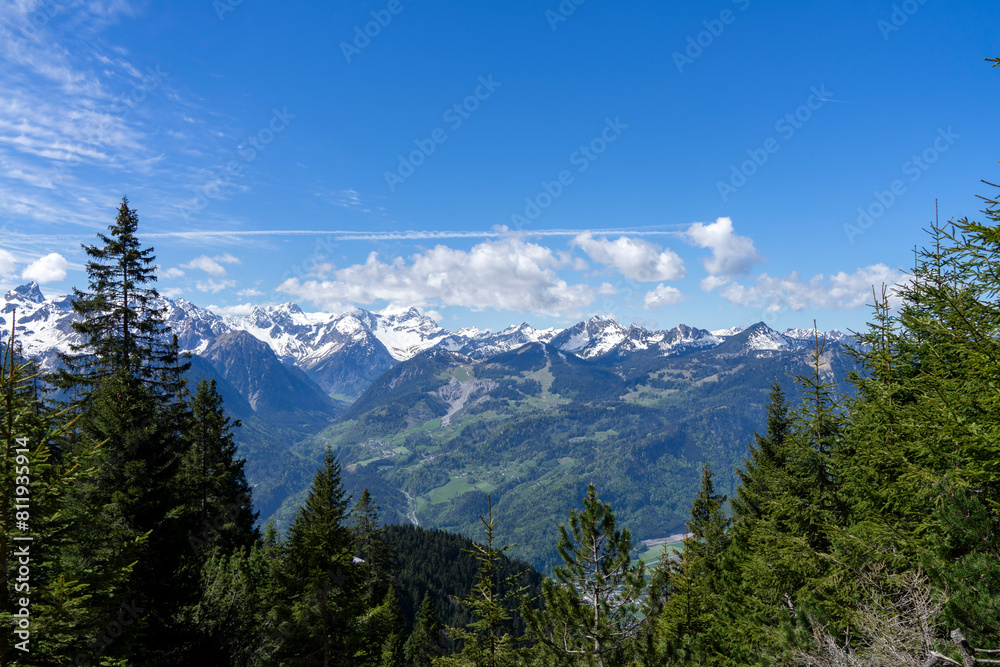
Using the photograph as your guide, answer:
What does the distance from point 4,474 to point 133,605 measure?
916cm

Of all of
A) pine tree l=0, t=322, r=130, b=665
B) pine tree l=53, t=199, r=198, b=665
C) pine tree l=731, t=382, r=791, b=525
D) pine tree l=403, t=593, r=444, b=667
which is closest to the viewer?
pine tree l=0, t=322, r=130, b=665

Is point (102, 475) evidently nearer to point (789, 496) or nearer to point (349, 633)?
point (349, 633)

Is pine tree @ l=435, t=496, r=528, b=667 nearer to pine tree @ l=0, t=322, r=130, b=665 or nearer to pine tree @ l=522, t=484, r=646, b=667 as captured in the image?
pine tree @ l=522, t=484, r=646, b=667

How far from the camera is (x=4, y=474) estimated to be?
8.37 metres

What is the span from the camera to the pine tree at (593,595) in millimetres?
15375

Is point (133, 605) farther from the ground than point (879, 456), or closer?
closer

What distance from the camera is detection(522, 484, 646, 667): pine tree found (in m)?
15.4

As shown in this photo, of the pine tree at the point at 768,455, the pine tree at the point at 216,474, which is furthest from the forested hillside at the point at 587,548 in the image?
the pine tree at the point at 768,455

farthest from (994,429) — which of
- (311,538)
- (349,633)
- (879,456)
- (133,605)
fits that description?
(133,605)

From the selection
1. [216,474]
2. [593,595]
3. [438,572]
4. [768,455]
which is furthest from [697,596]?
[438,572]

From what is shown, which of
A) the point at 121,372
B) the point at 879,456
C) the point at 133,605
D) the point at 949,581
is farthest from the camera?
the point at 121,372

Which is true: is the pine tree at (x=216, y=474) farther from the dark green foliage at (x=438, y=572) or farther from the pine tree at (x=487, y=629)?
the dark green foliage at (x=438, y=572)

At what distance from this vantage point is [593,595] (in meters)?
15.7

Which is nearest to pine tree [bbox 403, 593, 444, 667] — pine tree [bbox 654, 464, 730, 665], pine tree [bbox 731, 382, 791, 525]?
pine tree [bbox 654, 464, 730, 665]
